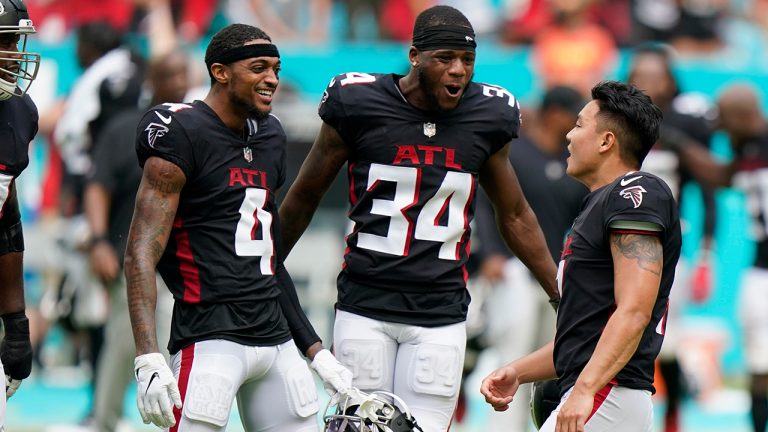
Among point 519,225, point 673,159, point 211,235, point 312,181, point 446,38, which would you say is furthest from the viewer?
point 673,159

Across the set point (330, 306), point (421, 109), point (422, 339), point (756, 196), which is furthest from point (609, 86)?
point (330, 306)

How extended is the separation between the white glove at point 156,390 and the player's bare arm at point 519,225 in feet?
5.31

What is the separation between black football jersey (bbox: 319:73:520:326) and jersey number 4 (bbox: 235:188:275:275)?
0.45 meters

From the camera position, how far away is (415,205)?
16.4 ft

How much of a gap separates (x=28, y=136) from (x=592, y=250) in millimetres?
1974

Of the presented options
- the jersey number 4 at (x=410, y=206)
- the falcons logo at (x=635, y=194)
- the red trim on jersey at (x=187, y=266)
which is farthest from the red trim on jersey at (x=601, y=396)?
the red trim on jersey at (x=187, y=266)

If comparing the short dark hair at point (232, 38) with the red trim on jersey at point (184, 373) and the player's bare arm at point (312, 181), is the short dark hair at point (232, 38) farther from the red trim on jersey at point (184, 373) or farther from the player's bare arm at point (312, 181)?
the red trim on jersey at point (184, 373)

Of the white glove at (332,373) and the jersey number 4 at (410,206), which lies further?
the jersey number 4 at (410,206)

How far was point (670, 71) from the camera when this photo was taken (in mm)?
8469

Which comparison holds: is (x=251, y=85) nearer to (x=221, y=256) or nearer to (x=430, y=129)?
(x=221, y=256)

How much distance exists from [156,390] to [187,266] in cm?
53

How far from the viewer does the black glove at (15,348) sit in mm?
4699

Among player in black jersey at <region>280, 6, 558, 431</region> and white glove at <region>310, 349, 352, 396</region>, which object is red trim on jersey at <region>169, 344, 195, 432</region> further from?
player in black jersey at <region>280, 6, 558, 431</region>

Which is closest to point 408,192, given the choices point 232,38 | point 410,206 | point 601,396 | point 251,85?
point 410,206
